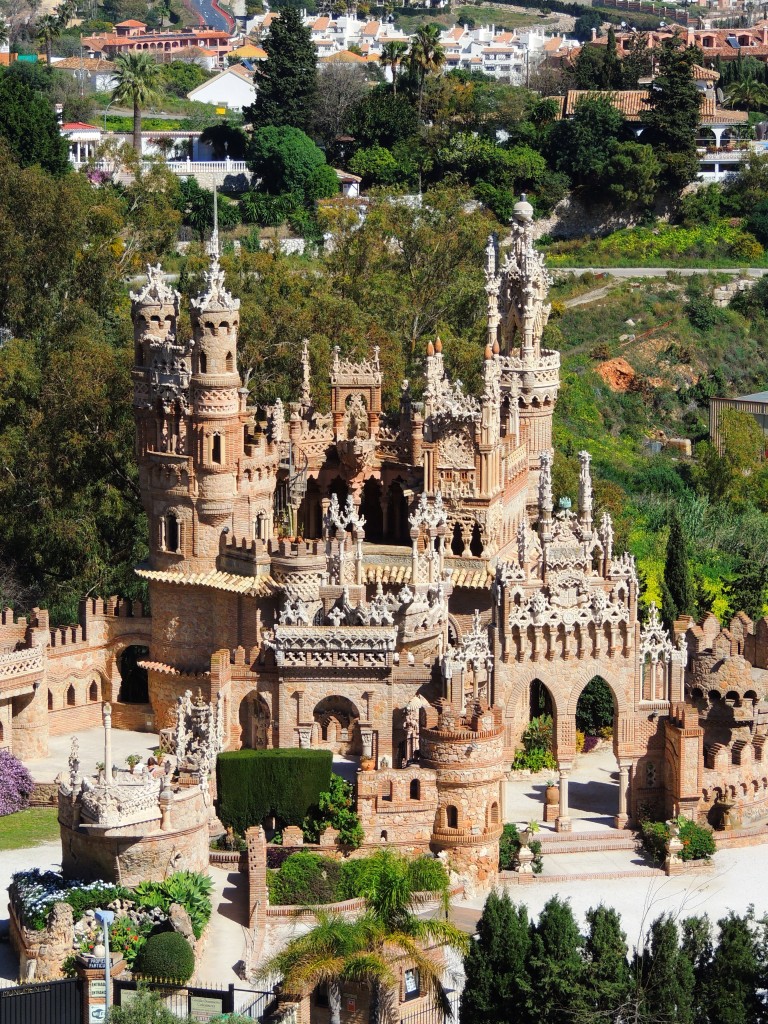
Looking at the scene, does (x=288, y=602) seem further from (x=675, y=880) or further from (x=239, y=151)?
(x=239, y=151)

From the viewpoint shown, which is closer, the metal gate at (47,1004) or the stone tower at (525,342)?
the metal gate at (47,1004)

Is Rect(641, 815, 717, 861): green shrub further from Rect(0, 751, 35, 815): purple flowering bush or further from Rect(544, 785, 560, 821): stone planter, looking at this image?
Rect(0, 751, 35, 815): purple flowering bush

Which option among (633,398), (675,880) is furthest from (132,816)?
(633,398)

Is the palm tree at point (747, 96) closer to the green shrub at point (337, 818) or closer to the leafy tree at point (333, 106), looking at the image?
the leafy tree at point (333, 106)

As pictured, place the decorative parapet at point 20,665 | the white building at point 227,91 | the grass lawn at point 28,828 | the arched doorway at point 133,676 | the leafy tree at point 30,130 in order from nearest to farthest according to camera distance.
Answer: the grass lawn at point 28,828, the decorative parapet at point 20,665, the arched doorway at point 133,676, the leafy tree at point 30,130, the white building at point 227,91

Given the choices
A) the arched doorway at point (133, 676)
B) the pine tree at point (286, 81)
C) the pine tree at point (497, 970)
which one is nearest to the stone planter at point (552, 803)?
the pine tree at point (497, 970)

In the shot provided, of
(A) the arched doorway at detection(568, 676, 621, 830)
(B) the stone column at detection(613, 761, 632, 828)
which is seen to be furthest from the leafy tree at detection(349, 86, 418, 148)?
(B) the stone column at detection(613, 761, 632, 828)
